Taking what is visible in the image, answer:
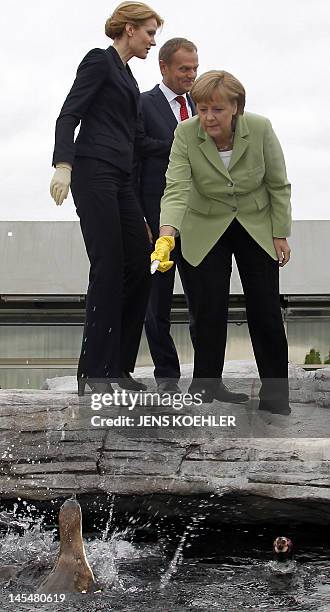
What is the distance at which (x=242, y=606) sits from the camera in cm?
355

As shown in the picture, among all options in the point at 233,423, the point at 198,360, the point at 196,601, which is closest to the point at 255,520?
the point at 233,423

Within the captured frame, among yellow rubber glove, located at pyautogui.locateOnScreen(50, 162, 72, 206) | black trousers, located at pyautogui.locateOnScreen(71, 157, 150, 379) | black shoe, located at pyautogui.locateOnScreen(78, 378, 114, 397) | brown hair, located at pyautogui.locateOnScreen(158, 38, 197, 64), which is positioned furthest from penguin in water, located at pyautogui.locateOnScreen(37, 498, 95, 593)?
brown hair, located at pyautogui.locateOnScreen(158, 38, 197, 64)

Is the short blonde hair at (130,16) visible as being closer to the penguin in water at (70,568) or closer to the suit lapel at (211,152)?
the suit lapel at (211,152)

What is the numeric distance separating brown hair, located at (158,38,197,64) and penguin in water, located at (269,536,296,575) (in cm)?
253

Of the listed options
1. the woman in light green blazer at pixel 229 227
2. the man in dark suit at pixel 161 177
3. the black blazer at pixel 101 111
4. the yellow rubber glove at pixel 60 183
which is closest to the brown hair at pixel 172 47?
the man in dark suit at pixel 161 177

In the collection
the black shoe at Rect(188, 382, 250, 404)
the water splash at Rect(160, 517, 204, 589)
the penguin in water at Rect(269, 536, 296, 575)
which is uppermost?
the black shoe at Rect(188, 382, 250, 404)

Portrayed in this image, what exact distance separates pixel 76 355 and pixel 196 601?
10.3 metres

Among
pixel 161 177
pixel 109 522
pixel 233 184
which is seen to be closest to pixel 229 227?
pixel 233 184

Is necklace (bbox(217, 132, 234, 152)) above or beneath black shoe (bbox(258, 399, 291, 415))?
above

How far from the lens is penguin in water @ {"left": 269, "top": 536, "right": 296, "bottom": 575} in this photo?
13.3 feet

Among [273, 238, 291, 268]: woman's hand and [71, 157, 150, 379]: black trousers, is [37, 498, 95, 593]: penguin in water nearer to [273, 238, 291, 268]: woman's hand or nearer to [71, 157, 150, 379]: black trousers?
[71, 157, 150, 379]: black trousers

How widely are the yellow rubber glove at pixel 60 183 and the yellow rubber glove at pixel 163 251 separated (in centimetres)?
50

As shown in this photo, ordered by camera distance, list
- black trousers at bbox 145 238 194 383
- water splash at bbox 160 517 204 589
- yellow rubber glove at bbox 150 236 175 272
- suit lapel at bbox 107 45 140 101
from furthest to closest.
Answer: black trousers at bbox 145 238 194 383
suit lapel at bbox 107 45 140 101
yellow rubber glove at bbox 150 236 175 272
water splash at bbox 160 517 204 589

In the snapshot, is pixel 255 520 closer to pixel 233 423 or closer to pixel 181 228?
pixel 233 423
